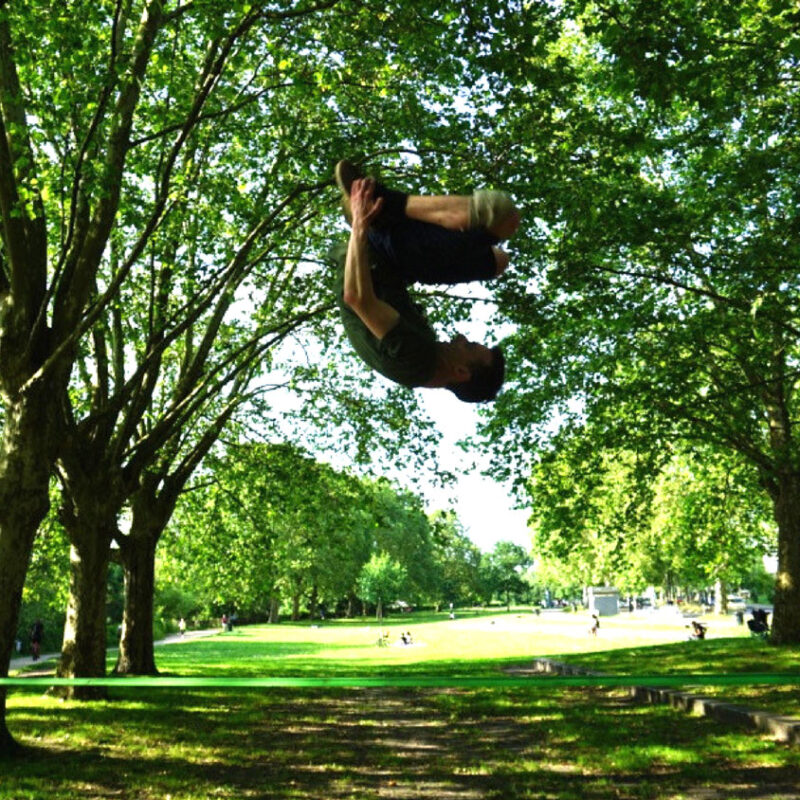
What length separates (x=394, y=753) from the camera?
10781mm

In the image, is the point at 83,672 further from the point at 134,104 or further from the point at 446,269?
the point at 446,269

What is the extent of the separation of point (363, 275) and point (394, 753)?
8498 millimetres

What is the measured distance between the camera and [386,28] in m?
11.8

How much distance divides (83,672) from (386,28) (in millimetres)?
12064

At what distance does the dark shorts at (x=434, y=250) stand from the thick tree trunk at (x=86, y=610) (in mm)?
12538

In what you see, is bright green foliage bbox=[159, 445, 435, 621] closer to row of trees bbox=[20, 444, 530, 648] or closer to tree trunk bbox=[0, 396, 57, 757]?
row of trees bbox=[20, 444, 530, 648]

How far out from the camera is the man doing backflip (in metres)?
4.16

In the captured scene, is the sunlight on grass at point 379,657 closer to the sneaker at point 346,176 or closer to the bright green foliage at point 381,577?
the sneaker at point 346,176

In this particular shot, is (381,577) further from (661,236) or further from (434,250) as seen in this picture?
(434,250)

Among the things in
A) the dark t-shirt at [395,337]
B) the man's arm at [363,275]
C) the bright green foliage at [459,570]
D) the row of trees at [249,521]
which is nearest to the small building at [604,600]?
the bright green foliage at [459,570]

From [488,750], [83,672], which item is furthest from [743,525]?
[83,672]

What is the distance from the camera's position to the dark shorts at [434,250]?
419 cm

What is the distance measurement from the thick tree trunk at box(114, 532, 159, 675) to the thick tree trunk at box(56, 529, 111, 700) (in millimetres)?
4382

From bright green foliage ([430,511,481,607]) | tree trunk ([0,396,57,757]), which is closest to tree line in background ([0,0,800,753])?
tree trunk ([0,396,57,757])
